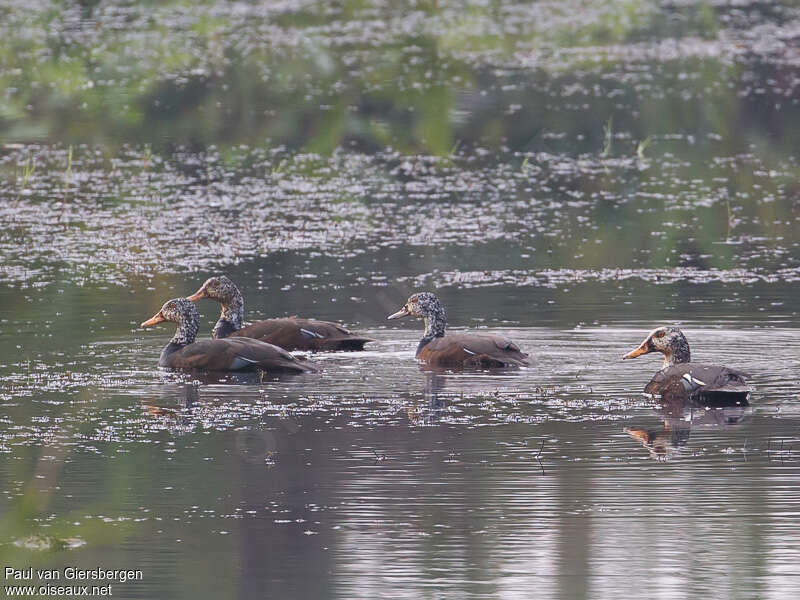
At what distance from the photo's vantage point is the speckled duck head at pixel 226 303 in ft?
48.4

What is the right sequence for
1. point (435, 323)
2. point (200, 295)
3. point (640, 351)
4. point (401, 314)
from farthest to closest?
point (200, 295) < point (401, 314) < point (435, 323) < point (640, 351)

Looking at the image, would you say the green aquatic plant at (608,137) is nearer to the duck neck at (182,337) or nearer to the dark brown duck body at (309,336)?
the dark brown duck body at (309,336)

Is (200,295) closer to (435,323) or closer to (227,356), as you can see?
(227,356)

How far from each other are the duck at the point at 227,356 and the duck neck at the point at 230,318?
870 mm

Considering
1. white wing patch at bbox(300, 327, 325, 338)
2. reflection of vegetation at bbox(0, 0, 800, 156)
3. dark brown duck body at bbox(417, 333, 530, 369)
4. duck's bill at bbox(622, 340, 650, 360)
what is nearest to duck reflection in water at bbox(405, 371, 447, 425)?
dark brown duck body at bbox(417, 333, 530, 369)

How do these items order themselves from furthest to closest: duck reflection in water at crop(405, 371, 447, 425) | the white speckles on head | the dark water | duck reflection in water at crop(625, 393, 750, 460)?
the white speckles on head
duck reflection in water at crop(405, 371, 447, 425)
duck reflection in water at crop(625, 393, 750, 460)
the dark water

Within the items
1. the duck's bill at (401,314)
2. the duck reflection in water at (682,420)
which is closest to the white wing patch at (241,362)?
the duck's bill at (401,314)

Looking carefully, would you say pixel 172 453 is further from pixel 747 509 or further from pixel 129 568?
pixel 747 509

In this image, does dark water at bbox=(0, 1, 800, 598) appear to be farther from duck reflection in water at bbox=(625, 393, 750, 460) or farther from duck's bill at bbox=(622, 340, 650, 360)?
duck's bill at bbox=(622, 340, 650, 360)

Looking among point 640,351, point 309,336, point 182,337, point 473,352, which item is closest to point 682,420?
point 640,351

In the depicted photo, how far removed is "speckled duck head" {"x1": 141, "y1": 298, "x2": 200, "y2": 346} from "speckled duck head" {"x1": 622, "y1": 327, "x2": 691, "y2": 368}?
3.57 m

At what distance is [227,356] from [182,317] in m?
0.94

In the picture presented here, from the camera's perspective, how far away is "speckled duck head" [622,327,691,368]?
41.0 feet

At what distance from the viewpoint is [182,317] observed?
13953 mm
